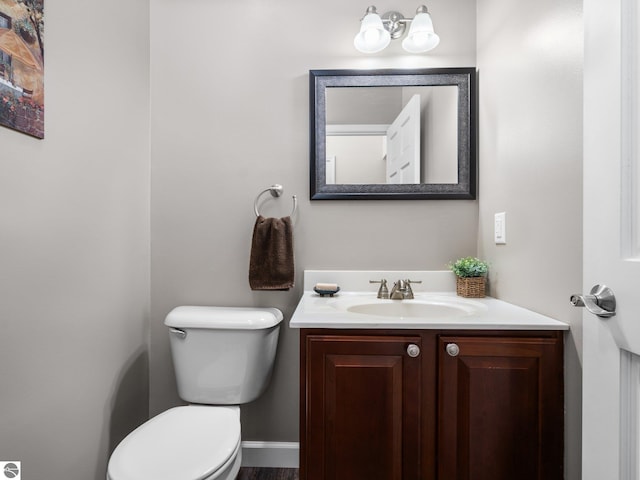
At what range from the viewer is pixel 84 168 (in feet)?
3.88

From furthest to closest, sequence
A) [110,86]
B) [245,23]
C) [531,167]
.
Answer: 1. [245,23]
2. [110,86]
3. [531,167]

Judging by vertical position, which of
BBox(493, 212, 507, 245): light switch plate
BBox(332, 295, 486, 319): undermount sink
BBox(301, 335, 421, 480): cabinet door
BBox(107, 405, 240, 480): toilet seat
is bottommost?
BBox(107, 405, 240, 480): toilet seat

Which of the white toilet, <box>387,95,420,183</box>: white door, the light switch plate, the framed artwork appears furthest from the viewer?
<box>387,95,420,183</box>: white door

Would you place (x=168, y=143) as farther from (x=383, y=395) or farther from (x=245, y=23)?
(x=383, y=395)

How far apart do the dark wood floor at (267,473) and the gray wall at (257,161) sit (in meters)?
0.14

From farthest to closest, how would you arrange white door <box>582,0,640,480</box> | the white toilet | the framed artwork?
the white toilet
the framed artwork
white door <box>582,0,640,480</box>

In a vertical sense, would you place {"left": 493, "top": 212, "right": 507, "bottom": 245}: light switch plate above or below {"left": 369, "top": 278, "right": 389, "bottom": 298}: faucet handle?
above

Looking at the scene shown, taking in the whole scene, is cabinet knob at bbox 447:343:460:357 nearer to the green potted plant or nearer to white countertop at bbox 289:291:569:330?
white countertop at bbox 289:291:569:330

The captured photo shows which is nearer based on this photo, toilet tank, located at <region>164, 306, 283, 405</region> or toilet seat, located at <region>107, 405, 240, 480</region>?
toilet seat, located at <region>107, 405, 240, 480</region>

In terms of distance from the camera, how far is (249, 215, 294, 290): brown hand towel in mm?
1470

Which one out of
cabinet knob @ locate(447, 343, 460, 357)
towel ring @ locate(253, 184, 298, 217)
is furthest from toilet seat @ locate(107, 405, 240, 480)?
towel ring @ locate(253, 184, 298, 217)

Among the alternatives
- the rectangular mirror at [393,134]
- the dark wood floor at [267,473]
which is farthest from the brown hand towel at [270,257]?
the dark wood floor at [267,473]

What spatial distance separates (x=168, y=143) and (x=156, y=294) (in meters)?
0.72

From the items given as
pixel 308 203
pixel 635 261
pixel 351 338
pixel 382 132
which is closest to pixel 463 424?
pixel 351 338
